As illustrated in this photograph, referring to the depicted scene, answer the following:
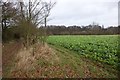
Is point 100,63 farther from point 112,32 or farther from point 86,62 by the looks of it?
point 112,32

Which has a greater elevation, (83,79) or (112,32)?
(112,32)

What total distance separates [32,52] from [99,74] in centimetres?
529

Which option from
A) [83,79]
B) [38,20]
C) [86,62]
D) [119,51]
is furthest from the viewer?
[38,20]

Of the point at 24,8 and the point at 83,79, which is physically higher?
the point at 24,8

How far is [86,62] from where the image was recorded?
16016mm

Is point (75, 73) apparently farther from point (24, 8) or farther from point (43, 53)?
point (24, 8)

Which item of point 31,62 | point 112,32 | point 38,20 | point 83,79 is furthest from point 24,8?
point 112,32

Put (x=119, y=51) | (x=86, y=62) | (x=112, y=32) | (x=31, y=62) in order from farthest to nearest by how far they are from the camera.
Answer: (x=112, y=32) → (x=119, y=51) → (x=86, y=62) → (x=31, y=62)

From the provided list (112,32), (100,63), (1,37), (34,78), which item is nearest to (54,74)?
(34,78)

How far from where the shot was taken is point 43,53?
657 inches

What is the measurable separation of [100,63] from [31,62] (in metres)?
4.58

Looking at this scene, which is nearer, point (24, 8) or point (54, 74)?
point (54, 74)

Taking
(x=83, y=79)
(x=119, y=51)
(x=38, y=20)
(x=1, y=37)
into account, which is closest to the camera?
(x=83, y=79)

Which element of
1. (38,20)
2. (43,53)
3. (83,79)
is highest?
(38,20)
